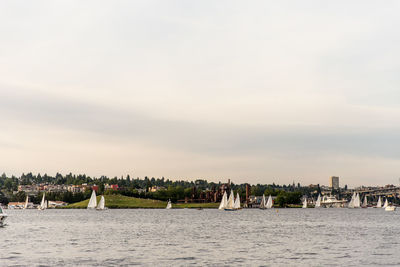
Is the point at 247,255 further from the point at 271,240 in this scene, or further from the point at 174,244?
the point at 271,240

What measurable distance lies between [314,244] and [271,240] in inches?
373

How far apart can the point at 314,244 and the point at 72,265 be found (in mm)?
42732

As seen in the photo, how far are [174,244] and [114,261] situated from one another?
2434cm

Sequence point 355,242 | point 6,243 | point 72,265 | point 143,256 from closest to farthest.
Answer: point 72,265
point 143,256
point 6,243
point 355,242

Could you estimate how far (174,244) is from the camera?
87062 millimetres

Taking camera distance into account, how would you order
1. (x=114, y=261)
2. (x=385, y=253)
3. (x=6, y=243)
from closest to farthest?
→ (x=114, y=261) < (x=385, y=253) < (x=6, y=243)

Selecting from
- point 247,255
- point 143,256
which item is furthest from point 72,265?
point 247,255

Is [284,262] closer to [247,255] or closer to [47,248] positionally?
[247,255]

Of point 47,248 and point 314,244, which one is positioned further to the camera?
point 314,244

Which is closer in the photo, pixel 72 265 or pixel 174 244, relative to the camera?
pixel 72 265

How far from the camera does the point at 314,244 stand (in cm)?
8756

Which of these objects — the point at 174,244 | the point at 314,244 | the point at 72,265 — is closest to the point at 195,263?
the point at 72,265

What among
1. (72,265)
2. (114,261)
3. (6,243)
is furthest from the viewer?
(6,243)

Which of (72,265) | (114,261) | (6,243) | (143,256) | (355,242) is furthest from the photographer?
(355,242)
